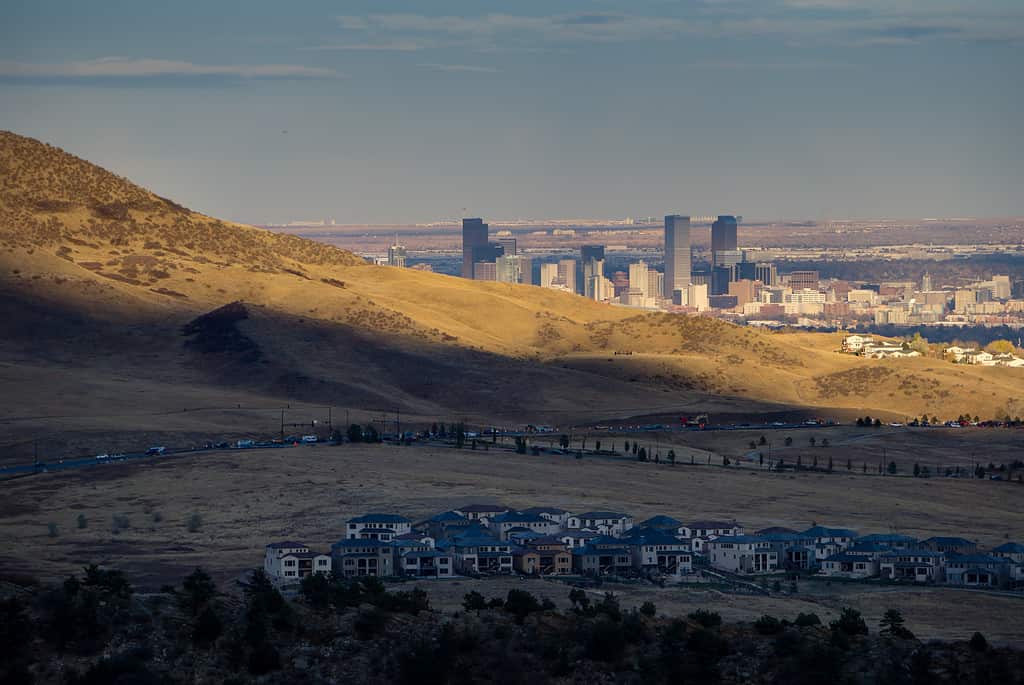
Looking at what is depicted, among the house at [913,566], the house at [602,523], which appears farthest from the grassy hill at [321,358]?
the house at [913,566]

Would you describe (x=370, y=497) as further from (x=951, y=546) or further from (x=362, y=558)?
(x=951, y=546)

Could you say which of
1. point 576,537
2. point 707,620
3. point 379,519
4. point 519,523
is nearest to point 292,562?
point 379,519

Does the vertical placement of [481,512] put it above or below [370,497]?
A: below

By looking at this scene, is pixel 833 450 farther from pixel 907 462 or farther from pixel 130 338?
pixel 130 338

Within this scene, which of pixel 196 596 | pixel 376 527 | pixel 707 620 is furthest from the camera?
pixel 376 527

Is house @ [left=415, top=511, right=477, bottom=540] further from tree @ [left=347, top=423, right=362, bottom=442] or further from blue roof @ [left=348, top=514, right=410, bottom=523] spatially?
tree @ [left=347, top=423, right=362, bottom=442]

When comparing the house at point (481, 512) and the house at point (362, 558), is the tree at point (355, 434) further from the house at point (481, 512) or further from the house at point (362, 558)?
the house at point (362, 558)

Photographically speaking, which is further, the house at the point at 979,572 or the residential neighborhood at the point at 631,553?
the house at the point at 979,572
